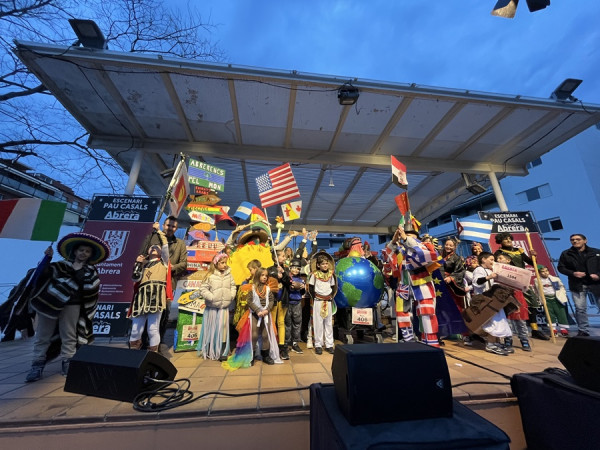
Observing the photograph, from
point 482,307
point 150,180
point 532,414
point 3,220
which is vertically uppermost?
point 150,180

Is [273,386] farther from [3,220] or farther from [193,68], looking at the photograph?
[193,68]

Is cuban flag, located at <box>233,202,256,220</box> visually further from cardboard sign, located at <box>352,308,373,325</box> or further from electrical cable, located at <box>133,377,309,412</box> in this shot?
electrical cable, located at <box>133,377,309,412</box>

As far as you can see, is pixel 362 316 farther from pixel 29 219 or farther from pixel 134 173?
pixel 134 173

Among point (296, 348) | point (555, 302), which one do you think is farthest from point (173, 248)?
point (555, 302)

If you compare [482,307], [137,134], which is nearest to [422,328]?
[482,307]

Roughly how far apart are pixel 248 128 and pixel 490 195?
26652 millimetres

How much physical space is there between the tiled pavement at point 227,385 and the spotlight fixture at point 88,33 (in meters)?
5.21

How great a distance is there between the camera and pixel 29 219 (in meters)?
3.63

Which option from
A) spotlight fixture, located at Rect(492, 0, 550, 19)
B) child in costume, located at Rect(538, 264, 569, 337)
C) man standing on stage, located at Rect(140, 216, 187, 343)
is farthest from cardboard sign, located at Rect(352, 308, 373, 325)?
child in costume, located at Rect(538, 264, 569, 337)

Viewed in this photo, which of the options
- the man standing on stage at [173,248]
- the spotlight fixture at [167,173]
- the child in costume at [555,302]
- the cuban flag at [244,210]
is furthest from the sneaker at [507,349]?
the spotlight fixture at [167,173]

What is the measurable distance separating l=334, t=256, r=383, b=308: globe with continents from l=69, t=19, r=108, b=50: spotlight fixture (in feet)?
19.3

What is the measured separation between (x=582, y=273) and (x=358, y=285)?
450 centimetres

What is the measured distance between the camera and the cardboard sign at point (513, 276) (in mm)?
3810

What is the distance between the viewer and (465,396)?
2.29 meters
